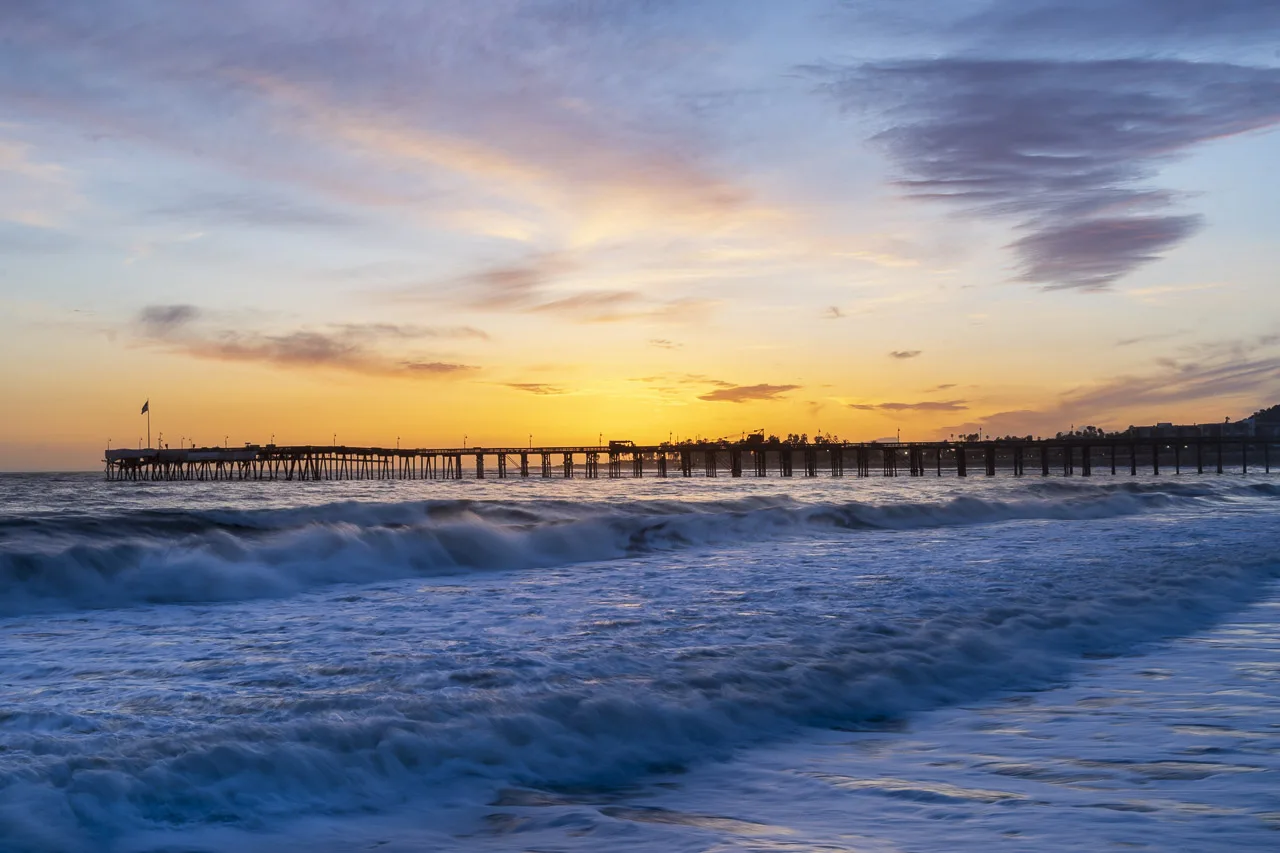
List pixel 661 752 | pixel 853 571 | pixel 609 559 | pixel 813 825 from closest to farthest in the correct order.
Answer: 1. pixel 813 825
2. pixel 661 752
3. pixel 853 571
4. pixel 609 559

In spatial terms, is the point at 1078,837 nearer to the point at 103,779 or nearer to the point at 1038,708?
the point at 1038,708

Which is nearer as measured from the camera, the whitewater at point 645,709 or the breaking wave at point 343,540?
the whitewater at point 645,709

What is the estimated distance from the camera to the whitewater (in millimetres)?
4449

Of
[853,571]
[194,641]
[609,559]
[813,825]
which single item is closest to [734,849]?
[813,825]

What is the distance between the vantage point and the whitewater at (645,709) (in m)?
4.45

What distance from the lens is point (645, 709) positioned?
6398 millimetres

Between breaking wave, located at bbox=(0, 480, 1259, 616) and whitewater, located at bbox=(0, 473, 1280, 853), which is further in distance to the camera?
breaking wave, located at bbox=(0, 480, 1259, 616)

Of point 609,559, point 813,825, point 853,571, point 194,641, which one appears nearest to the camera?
point 813,825

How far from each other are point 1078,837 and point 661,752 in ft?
8.30

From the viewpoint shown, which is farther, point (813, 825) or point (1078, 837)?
point (813, 825)

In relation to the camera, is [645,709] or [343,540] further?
[343,540]

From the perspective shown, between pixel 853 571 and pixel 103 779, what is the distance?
11826 millimetres

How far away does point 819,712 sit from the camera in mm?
6797

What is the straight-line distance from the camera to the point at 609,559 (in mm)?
19797
